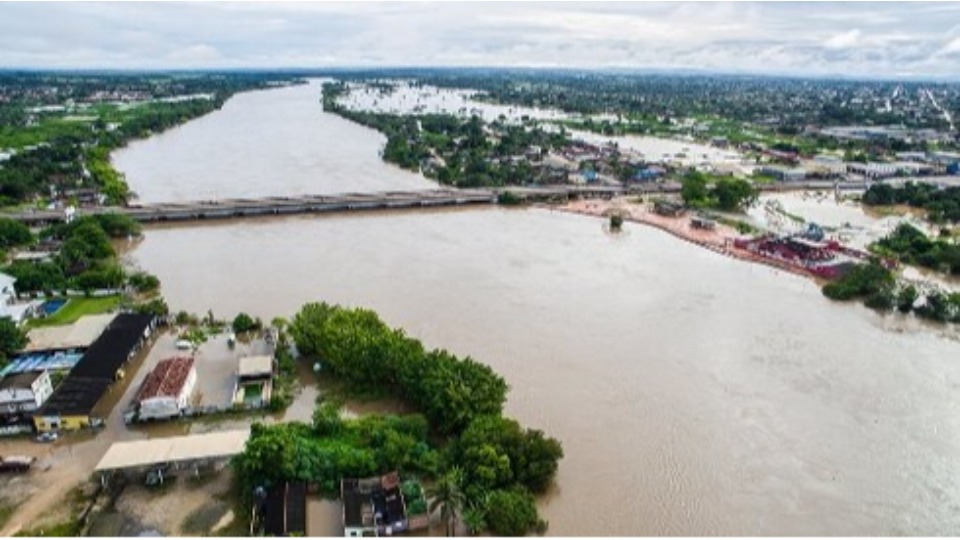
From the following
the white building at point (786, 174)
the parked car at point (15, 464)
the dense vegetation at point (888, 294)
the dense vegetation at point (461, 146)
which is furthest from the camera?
the white building at point (786, 174)

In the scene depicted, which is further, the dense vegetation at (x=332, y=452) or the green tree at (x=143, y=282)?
the green tree at (x=143, y=282)

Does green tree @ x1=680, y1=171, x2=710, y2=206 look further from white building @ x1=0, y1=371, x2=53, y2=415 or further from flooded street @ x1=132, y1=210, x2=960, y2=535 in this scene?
white building @ x1=0, y1=371, x2=53, y2=415

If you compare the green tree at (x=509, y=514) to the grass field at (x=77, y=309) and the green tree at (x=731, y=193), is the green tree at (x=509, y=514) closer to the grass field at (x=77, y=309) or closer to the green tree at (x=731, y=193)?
the grass field at (x=77, y=309)

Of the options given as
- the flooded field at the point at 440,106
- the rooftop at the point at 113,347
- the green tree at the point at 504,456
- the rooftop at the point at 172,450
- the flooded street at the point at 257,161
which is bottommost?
the flooded field at the point at 440,106

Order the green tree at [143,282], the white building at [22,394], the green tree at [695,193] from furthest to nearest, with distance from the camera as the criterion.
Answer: the green tree at [695,193] → the green tree at [143,282] → the white building at [22,394]

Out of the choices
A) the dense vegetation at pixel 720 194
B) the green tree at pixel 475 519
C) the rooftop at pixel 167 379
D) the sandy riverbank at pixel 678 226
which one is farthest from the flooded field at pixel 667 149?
the green tree at pixel 475 519

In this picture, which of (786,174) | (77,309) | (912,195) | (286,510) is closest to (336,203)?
(77,309)

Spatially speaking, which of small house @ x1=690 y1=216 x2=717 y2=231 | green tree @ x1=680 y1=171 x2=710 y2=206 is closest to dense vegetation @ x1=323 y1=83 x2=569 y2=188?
green tree @ x1=680 y1=171 x2=710 y2=206

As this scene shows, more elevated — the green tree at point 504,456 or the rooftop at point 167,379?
the green tree at point 504,456
